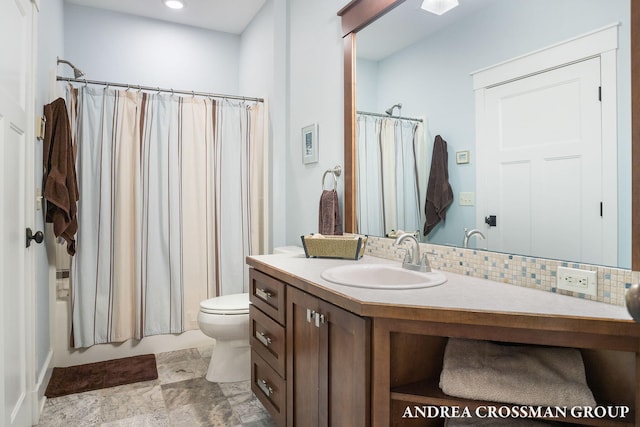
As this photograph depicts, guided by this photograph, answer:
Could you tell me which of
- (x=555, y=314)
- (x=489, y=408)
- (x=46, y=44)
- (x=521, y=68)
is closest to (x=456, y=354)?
(x=489, y=408)

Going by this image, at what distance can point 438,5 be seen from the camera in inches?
65.5

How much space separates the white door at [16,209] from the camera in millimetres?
1473

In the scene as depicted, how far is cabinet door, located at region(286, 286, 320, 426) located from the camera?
1388mm

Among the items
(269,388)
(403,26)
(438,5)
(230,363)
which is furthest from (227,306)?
(438,5)

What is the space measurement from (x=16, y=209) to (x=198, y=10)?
2419 mm

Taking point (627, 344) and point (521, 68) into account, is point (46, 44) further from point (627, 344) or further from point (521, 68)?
point (627, 344)

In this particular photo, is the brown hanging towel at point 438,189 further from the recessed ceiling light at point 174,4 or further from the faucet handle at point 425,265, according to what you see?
the recessed ceiling light at point 174,4

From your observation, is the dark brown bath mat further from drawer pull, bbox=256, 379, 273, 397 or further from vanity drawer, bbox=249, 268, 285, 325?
vanity drawer, bbox=249, 268, 285, 325

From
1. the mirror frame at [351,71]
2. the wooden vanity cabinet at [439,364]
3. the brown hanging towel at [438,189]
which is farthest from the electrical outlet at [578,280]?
the mirror frame at [351,71]

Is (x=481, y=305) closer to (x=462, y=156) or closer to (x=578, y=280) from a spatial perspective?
(x=578, y=280)

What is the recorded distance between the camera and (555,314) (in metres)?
0.96

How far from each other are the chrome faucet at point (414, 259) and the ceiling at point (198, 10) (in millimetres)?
2573

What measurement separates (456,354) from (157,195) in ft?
7.72

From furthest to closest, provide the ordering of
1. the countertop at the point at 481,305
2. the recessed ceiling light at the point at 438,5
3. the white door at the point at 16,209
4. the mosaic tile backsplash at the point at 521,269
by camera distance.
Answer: the recessed ceiling light at the point at 438,5 < the white door at the point at 16,209 < the mosaic tile backsplash at the point at 521,269 < the countertop at the point at 481,305
